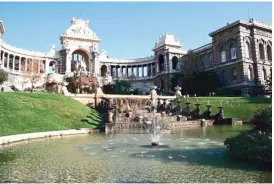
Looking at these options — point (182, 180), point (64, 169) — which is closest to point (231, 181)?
point (182, 180)

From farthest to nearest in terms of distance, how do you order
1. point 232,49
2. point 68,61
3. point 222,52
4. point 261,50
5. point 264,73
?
point 68,61 < point 222,52 < point 261,50 < point 232,49 < point 264,73

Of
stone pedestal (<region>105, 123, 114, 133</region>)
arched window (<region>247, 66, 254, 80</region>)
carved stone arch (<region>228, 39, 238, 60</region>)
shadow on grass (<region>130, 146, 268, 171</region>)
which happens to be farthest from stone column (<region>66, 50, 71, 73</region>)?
shadow on grass (<region>130, 146, 268, 171</region>)

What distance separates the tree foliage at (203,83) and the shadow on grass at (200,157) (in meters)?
55.2

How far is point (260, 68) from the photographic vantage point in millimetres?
66250

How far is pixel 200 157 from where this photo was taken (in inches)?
495

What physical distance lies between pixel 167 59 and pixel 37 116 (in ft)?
195

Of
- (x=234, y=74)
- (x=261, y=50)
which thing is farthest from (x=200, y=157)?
(x=261, y=50)

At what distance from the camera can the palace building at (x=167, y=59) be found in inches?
2594

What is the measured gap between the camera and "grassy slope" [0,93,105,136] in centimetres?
2314

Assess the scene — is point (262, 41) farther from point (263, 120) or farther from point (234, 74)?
point (263, 120)

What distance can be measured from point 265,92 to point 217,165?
56.7 meters

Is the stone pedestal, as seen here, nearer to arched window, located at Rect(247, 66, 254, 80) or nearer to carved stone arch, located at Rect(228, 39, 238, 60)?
arched window, located at Rect(247, 66, 254, 80)

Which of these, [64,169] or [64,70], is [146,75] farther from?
[64,169]

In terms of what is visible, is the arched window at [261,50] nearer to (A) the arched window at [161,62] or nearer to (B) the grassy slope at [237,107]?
(B) the grassy slope at [237,107]
